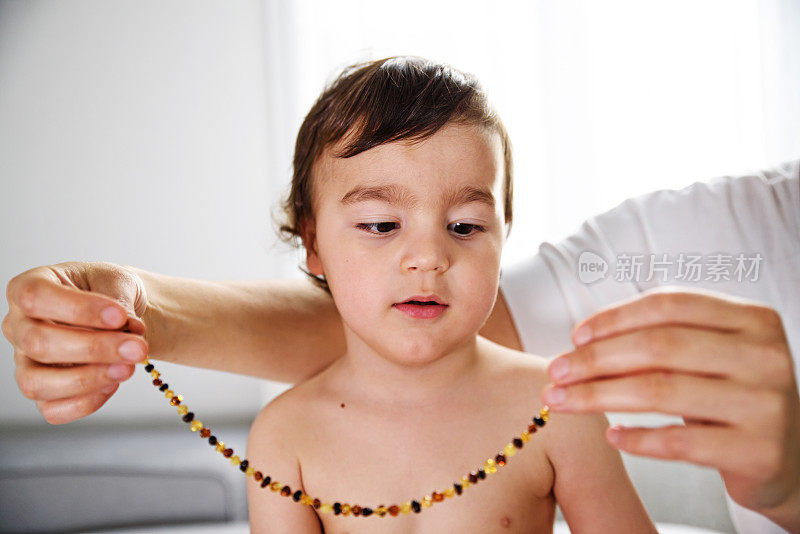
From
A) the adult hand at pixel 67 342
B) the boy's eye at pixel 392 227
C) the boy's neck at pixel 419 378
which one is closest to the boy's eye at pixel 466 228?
the boy's eye at pixel 392 227

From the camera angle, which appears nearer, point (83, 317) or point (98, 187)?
point (83, 317)

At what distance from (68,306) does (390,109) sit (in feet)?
0.91

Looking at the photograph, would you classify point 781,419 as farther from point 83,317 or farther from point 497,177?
point 83,317

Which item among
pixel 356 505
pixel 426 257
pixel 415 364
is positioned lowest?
pixel 356 505

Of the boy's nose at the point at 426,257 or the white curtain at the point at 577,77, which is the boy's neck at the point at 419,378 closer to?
the boy's nose at the point at 426,257

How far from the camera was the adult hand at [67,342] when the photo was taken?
1.26 ft

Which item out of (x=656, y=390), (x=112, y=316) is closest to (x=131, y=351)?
(x=112, y=316)

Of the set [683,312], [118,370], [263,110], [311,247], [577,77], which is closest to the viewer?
[683,312]

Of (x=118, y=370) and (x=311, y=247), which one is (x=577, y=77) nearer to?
(x=311, y=247)

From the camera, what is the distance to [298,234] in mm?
646

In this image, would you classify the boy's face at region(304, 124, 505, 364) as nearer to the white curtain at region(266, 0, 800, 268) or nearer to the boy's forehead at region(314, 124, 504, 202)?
the boy's forehead at region(314, 124, 504, 202)

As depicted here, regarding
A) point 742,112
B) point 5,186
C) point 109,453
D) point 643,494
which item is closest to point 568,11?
point 742,112

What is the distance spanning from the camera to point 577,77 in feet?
3.16

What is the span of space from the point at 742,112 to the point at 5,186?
916 mm
